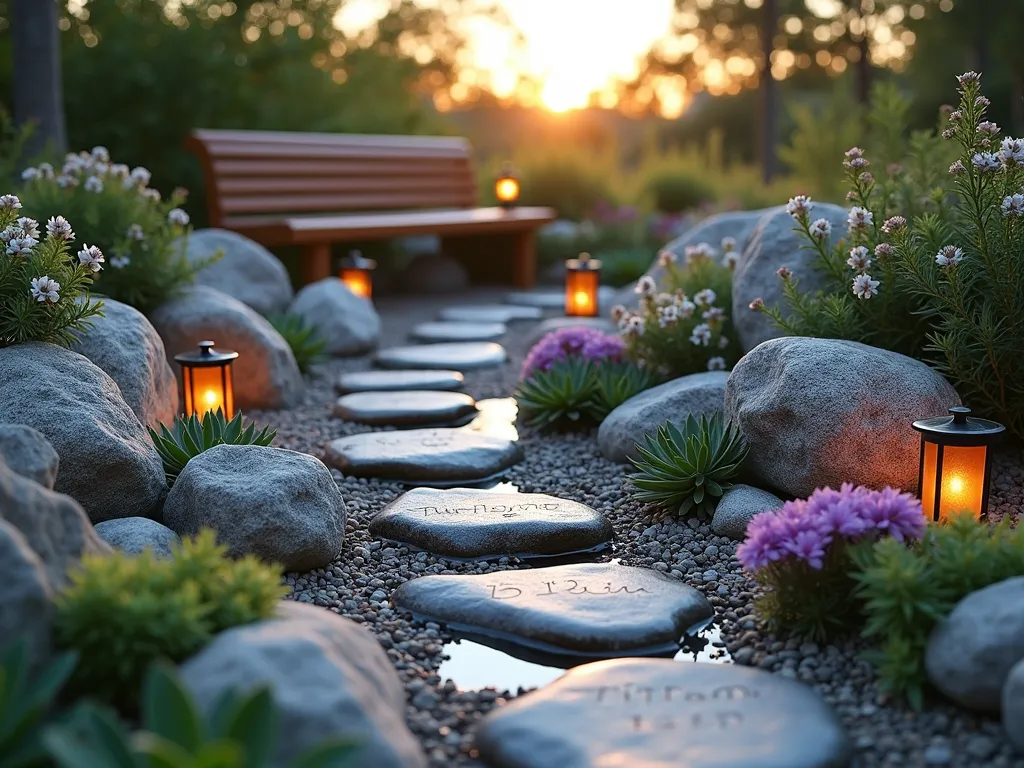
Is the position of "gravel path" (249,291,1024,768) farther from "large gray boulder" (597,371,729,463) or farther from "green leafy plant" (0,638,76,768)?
"green leafy plant" (0,638,76,768)

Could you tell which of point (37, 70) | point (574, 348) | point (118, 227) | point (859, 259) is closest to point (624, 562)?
point (859, 259)

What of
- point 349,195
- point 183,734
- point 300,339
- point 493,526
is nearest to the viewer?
point 183,734

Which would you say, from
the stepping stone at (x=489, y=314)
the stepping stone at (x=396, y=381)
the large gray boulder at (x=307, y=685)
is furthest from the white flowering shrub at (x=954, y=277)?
the stepping stone at (x=489, y=314)

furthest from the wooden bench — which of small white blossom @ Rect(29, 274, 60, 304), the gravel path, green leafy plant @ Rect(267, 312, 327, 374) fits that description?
small white blossom @ Rect(29, 274, 60, 304)

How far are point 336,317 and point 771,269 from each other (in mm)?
3481

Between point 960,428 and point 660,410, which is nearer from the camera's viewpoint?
point 960,428

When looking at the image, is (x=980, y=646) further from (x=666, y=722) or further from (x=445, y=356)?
(x=445, y=356)

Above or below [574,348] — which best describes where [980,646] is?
below

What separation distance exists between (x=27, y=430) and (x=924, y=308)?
3.47 meters

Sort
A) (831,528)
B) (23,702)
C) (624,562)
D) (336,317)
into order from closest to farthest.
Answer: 1. (23,702)
2. (831,528)
3. (624,562)
4. (336,317)

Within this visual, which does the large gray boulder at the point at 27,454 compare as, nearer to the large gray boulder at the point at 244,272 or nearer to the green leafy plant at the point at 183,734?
the green leafy plant at the point at 183,734

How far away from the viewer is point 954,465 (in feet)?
11.4

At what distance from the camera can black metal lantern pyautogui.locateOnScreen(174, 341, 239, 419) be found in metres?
4.75

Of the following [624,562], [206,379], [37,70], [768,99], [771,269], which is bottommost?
[624,562]
